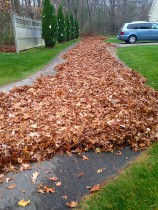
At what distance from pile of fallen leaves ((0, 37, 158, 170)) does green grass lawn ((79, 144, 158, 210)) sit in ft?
2.16

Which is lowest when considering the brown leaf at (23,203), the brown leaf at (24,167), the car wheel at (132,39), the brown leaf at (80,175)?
the brown leaf at (23,203)

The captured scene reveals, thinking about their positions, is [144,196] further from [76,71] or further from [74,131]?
[76,71]

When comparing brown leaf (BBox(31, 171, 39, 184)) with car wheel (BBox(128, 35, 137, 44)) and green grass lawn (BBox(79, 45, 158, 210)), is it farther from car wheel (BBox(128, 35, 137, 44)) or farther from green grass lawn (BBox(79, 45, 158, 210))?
car wheel (BBox(128, 35, 137, 44))

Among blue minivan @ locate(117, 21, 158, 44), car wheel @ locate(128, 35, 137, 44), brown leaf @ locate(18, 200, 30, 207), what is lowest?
brown leaf @ locate(18, 200, 30, 207)

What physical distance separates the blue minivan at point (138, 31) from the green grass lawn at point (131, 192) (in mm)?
18638

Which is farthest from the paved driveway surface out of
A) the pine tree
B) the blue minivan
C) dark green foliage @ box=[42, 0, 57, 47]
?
the pine tree

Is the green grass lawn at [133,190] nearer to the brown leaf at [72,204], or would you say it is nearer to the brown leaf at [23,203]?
the brown leaf at [72,204]

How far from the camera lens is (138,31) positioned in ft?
67.7

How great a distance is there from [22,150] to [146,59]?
896cm

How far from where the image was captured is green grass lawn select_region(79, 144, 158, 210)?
2768 mm

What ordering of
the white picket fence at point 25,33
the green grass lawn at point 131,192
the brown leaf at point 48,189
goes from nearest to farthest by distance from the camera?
the green grass lawn at point 131,192 < the brown leaf at point 48,189 < the white picket fence at point 25,33

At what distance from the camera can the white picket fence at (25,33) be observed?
44.2ft

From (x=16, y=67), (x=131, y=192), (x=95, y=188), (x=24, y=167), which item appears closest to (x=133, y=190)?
(x=131, y=192)

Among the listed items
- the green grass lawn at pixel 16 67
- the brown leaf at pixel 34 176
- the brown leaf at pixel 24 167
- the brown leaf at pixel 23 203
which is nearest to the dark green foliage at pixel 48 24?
the green grass lawn at pixel 16 67
